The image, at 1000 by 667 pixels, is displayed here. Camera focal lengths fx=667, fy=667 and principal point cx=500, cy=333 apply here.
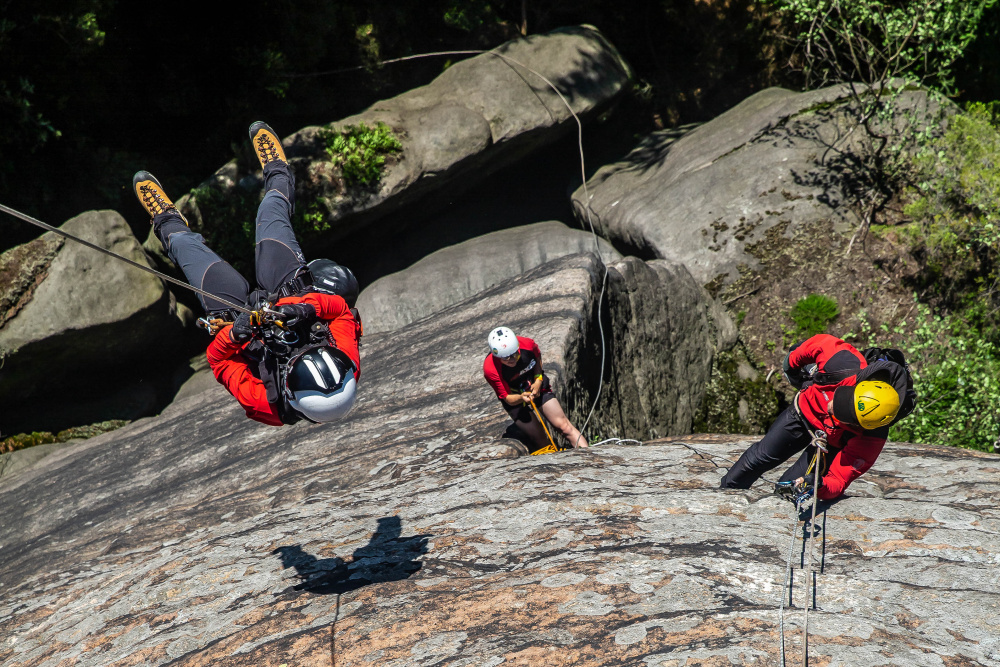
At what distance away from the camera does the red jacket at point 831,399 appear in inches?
194

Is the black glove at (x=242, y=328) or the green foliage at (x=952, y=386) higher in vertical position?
the black glove at (x=242, y=328)

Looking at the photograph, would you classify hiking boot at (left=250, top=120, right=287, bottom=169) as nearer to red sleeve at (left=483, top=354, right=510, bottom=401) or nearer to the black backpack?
red sleeve at (left=483, top=354, right=510, bottom=401)

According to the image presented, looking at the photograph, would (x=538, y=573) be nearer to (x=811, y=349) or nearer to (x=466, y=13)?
(x=811, y=349)

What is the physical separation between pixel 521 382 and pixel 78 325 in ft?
28.1

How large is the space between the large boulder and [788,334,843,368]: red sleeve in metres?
10.7

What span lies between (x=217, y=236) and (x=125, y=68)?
3647mm

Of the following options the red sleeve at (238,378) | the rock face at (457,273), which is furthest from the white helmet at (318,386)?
the rock face at (457,273)

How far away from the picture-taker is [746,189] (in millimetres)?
11523

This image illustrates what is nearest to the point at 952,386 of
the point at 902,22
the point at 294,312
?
the point at 902,22

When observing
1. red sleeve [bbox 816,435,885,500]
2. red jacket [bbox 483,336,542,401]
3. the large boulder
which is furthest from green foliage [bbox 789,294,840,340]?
the large boulder

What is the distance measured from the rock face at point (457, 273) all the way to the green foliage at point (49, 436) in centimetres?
512

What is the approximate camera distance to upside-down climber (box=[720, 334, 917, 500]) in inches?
186

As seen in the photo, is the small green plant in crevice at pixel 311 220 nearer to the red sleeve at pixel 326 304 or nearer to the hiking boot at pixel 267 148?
the hiking boot at pixel 267 148

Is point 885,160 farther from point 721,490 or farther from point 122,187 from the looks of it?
point 122,187
